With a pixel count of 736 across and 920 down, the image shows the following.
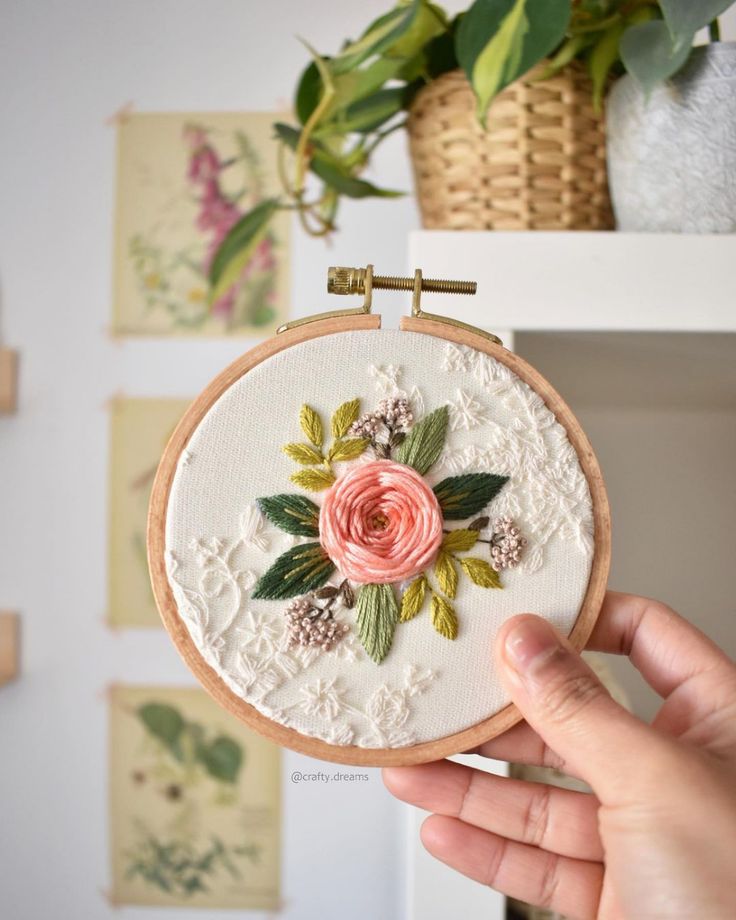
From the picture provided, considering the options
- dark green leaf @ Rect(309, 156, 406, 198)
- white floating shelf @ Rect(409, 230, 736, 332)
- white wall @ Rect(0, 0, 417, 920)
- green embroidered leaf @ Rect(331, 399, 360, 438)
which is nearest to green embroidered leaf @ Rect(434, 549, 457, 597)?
green embroidered leaf @ Rect(331, 399, 360, 438)

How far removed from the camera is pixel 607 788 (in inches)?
18.0

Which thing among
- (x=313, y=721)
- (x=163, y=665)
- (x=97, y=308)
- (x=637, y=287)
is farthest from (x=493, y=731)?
(x=97, y=308)

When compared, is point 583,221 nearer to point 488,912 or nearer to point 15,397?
point 488,912

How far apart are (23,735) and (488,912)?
720 mm

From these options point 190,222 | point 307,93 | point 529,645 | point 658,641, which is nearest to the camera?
point 529,645

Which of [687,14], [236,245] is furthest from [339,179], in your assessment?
[687,14]

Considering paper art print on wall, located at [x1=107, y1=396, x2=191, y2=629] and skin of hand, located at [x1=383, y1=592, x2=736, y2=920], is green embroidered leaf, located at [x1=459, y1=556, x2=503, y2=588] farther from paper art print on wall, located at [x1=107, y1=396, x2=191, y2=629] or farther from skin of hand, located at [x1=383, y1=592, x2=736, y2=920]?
paper art print on wall, located at [x1=107, y1=396, x2=191, y2=629]

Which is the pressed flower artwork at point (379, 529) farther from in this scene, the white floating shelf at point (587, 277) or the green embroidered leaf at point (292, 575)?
the white floating shelf at point (587, 277)

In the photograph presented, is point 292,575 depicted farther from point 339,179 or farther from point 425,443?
point 339,179

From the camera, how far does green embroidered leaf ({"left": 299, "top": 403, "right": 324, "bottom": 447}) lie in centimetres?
49

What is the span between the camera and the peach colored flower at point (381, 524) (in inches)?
18.6

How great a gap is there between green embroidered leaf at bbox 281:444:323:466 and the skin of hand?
159 mm

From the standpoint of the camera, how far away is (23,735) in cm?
107

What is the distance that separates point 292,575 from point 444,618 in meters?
0.10
